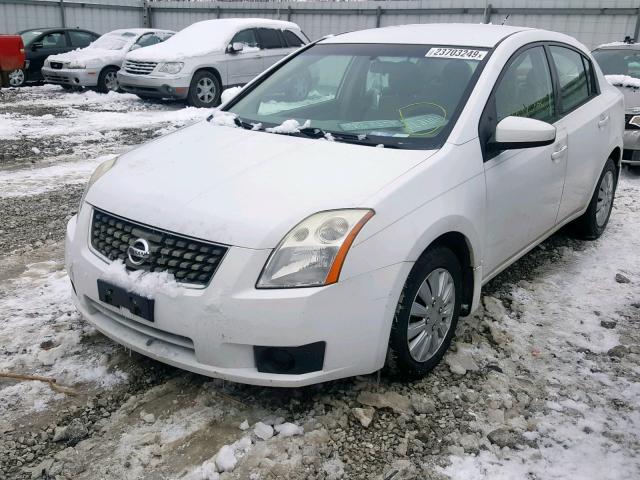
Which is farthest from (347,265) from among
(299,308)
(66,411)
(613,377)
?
(613,377)

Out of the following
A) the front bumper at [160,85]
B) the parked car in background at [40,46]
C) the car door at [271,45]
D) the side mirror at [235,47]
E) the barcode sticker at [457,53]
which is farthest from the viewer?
the parked car in background at [40,46]

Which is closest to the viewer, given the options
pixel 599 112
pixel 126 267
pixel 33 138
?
pixel 126 267

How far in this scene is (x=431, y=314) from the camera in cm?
288

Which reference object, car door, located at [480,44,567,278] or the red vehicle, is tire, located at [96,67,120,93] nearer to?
the red vehicle

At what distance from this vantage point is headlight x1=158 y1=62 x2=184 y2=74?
1136 cm

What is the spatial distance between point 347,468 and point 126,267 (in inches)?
49.3

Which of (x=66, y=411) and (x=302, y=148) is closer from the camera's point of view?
(x=66, y=411)

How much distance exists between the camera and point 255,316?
2334 mm

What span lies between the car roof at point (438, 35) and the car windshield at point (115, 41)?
11.3m

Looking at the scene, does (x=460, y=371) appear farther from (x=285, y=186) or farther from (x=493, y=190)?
(x=285, y=186)

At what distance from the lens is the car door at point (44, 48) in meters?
14.4

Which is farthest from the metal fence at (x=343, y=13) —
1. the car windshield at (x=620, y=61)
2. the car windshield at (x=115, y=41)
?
the car windshield at (x=620, y=61)

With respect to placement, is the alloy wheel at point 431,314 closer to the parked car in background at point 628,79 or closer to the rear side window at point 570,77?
the rear side window at point 570,77

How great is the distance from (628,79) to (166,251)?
22.9ft
